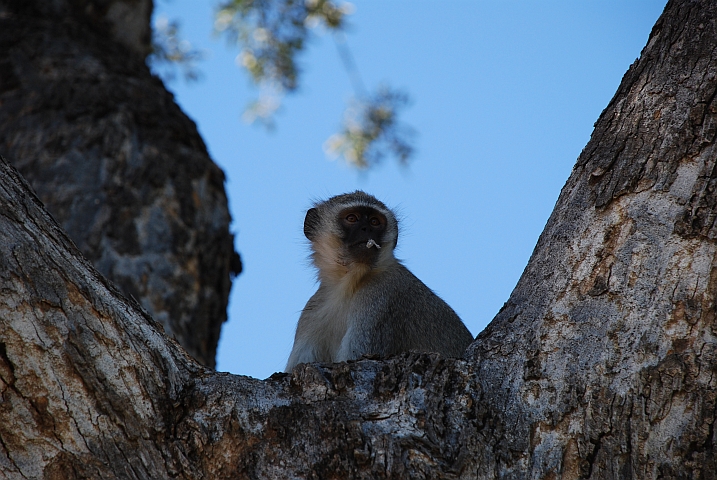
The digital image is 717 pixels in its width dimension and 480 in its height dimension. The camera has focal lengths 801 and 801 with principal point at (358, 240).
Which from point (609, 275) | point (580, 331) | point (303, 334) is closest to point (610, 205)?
point (609, 275)

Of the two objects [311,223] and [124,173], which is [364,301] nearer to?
[311,223]

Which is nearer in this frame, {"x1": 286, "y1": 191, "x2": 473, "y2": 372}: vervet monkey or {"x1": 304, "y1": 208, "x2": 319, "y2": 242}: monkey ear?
{"x1": 286, "y1": 191, "x2": 473, "y2": 372}: vervet monkey

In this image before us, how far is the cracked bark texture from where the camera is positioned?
5477 millimetres

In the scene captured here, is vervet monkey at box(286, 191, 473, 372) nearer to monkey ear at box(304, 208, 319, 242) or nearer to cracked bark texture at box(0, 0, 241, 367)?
monkey ear at box(304, 208, 319, 242)

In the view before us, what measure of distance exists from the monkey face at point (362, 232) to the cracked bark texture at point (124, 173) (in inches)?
36.3

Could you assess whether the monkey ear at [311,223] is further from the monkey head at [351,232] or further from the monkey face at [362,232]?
the monkey face at [362,232]

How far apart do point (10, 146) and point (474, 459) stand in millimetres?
4389

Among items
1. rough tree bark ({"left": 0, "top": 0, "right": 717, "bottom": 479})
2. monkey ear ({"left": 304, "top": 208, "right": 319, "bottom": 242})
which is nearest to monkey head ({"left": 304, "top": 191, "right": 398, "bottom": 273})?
monkey ear ({"left": 304, "top": 208, "right": 319, "bottom": 242})

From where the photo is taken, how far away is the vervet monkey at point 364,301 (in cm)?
536

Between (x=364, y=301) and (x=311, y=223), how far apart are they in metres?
1.07

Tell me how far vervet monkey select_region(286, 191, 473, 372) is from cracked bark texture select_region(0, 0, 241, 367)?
71 cm

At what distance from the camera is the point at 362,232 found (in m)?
5.83

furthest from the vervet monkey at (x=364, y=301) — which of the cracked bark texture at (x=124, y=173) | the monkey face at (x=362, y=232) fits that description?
the cracked bark texture at (x=124, y=173)

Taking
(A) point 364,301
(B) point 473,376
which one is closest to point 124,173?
(A) point 364,301
